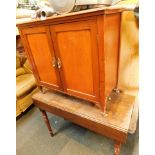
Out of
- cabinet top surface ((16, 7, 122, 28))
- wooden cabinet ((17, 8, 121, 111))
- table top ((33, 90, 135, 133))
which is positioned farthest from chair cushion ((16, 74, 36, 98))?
cabinet top surface ((16, 7, 122, 28))

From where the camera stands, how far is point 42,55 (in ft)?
3.81

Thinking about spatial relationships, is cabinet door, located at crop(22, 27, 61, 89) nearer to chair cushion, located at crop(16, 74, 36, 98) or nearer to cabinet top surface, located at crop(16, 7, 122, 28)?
cabinet top surface, located at crop(16, 7, 122, 28)

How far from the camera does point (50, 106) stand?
128 cm

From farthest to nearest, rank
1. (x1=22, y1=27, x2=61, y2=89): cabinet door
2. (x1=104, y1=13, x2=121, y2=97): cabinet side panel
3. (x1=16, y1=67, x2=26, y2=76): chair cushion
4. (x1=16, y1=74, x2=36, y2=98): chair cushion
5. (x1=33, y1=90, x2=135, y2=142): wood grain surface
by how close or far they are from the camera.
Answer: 1. (x1=16, y1=67, x2=26, y2=76): chair cushion
2. (x1=16, y1=74, x2=36, y2=98): chair cushion
3. (x1=22, y1=27, x2=61, y2=89): cabinet door
4. (x1=33, y1=90, x2=135, y2=142): wood grain surface
5. (x1=104, y1=13, x2=121, y2=97): cabinet side panel

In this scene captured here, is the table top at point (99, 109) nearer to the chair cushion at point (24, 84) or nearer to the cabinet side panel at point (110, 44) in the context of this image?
the cabinet side panel at point (110, 44)

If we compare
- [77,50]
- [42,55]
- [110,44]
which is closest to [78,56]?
[77,50]

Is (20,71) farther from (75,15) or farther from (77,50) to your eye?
(75,15)

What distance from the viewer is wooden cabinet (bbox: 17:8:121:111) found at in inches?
30.8

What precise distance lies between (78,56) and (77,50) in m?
0.04
